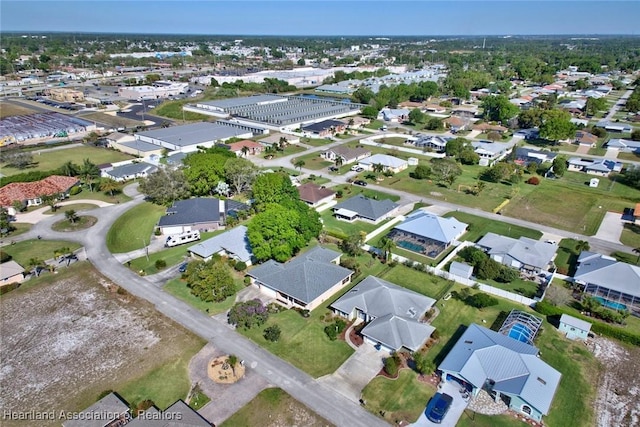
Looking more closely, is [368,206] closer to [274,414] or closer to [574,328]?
[574,328]

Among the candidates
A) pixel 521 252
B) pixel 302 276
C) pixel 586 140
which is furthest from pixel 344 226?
pixel 586 140

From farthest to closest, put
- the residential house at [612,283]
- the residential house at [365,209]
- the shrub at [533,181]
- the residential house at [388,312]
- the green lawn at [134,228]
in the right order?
the shrub at [533,181] < the residential house at [365,209] < the green lawn at [134,228] < the residential house at [612,283] < the residential house at [388,312]

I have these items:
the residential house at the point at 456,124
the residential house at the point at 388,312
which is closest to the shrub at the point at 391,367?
the residential house at the point at 388,312

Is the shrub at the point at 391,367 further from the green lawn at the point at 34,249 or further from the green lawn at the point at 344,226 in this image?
the green lawn at the point at 34,249

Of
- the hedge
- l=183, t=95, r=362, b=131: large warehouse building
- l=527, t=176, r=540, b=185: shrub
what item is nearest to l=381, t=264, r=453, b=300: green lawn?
the hedge

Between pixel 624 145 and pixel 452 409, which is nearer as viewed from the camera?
pixel 452 409

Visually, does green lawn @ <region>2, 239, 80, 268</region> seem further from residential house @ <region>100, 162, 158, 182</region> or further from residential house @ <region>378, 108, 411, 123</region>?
residential house @ <region>378, 108, 411, 123</region>

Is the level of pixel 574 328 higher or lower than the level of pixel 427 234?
lower

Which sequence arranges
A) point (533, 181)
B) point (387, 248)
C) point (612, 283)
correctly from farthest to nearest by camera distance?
point (533, 181)
point (387, 248)
point (612, 283)
